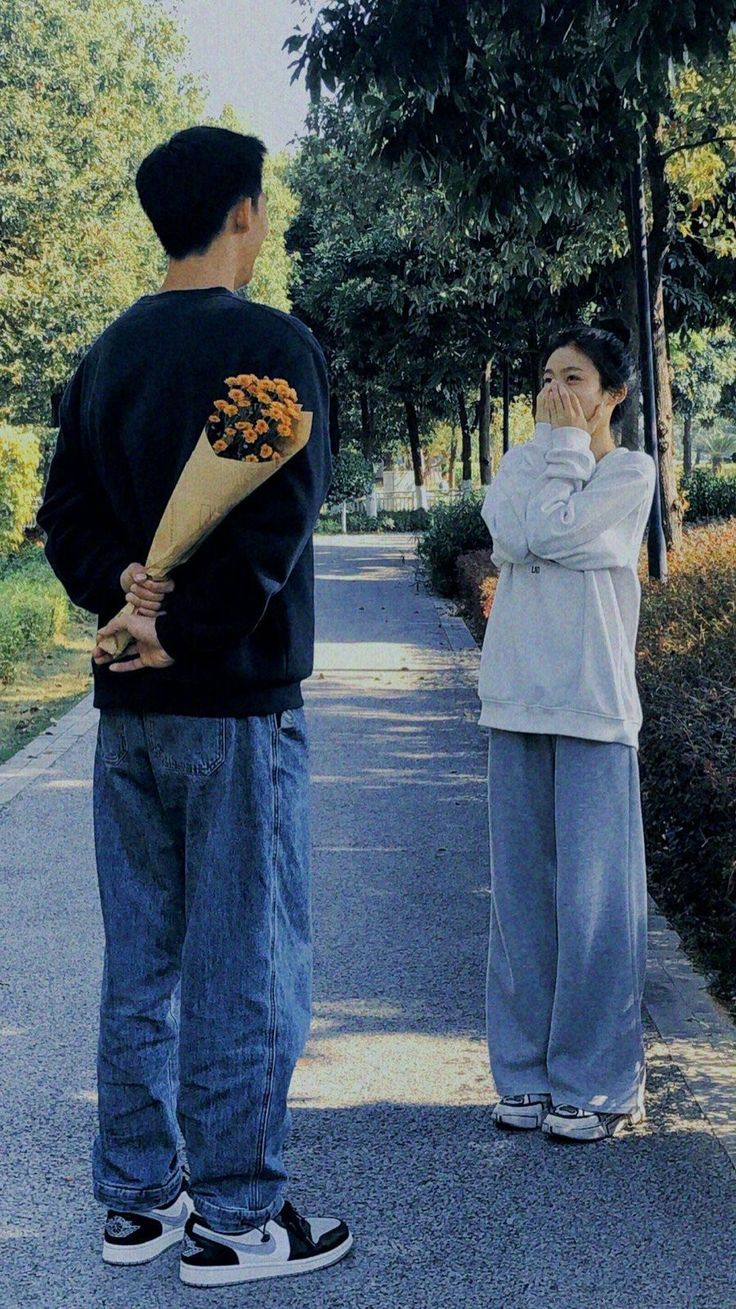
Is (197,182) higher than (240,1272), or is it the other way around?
(197,182)

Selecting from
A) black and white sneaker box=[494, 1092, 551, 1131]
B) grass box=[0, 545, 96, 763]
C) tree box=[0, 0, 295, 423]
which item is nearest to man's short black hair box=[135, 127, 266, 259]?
black and white sneaker box=[494, 1092, 551, 1131]

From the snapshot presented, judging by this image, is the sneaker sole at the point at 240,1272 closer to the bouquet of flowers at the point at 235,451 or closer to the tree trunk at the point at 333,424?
the bouquet of flowers at the point at 235,451

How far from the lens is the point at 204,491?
2.43m

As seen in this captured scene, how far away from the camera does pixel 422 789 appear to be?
23.9ft

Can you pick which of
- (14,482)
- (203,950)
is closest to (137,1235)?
(203,950)

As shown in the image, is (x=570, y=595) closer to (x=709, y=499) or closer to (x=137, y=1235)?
(x=137, y=1235)

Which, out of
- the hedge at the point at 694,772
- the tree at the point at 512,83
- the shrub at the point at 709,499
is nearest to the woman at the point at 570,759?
the hedge at the point at 694,772

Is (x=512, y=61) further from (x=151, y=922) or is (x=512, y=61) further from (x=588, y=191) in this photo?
(x=151, y=922)

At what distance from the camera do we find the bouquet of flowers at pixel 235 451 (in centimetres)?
241

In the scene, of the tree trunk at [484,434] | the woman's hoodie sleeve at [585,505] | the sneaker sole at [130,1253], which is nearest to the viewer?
the sneaker sole at [130,1253]

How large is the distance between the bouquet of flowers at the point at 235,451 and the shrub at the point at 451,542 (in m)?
14.3

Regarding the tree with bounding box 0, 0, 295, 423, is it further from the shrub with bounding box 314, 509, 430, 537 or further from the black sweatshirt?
the black sweatshirt

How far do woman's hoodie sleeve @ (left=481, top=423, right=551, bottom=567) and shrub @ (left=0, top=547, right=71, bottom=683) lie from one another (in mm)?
8161

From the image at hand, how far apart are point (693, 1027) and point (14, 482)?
1415 cm
